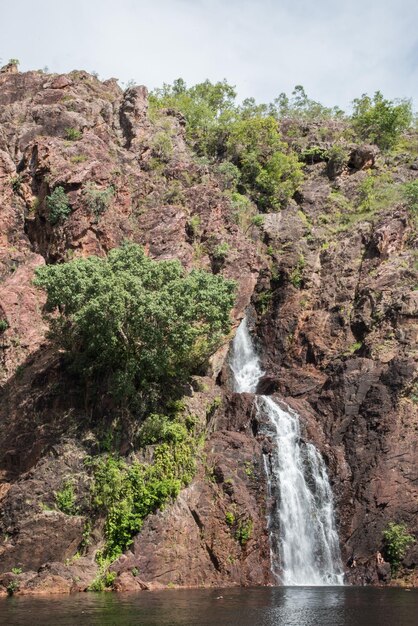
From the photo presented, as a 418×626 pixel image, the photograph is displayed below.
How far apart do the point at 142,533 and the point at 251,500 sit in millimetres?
6666

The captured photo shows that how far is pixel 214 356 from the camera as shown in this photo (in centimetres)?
4172

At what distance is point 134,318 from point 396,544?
62.7ft

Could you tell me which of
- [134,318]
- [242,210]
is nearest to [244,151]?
[242,210]

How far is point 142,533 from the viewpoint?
31.2 m

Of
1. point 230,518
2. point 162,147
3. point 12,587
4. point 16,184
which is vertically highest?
point 162,147

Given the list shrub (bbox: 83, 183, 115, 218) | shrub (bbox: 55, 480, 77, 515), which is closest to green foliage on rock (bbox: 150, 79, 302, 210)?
shrub (bbox: 83, 183, 115, 218)

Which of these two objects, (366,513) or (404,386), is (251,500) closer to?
(366,513)

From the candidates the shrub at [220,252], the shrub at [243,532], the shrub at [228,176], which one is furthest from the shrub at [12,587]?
the shrub at [228,176]

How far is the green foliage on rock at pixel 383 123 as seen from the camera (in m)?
73.7

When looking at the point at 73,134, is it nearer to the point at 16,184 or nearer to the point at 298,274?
the point at 16,184

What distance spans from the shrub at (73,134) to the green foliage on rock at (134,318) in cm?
1728

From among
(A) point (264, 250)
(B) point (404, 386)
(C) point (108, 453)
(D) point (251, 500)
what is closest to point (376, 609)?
(D) point (251, 500)

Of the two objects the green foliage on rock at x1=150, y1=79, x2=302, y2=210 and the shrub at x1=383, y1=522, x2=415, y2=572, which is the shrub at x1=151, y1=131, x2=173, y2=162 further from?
the shrub at x1=383, y1=522, x2=415, y2=572

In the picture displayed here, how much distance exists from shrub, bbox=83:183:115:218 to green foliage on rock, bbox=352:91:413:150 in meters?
41.3
